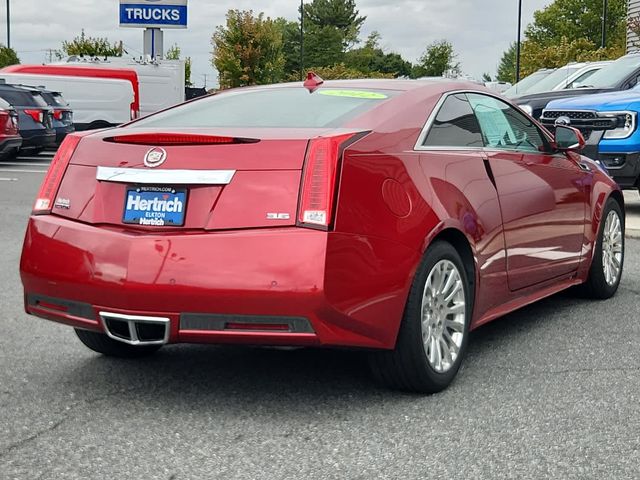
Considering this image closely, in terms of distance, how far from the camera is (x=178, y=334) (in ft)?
13.5

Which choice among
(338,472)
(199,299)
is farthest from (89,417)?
(338,472)

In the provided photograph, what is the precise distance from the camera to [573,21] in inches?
3802

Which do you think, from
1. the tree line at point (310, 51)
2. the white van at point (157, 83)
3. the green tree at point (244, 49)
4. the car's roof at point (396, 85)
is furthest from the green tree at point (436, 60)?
the car's roof at point (396, 85)

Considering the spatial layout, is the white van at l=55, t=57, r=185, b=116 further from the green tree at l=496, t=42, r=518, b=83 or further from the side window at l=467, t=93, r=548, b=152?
the green tree at l=496, t=42, r=518, b=83

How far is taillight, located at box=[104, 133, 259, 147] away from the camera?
4246 millimetres

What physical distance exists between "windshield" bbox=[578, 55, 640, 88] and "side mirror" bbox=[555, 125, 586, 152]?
925cm

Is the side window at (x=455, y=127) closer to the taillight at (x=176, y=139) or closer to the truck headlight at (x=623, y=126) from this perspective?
the taillight at (x=176, y=139)

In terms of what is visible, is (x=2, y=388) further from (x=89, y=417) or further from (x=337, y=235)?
(x=337, y=235)

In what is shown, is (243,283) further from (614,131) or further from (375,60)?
(375,60)

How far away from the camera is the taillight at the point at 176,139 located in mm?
4246

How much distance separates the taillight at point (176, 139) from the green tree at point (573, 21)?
88.5m

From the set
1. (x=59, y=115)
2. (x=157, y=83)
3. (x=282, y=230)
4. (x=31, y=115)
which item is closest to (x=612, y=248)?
(x=282, y=230)

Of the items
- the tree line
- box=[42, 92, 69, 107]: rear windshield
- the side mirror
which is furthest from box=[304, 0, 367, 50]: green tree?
the side mirror

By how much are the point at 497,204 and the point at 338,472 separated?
6.88 ft
